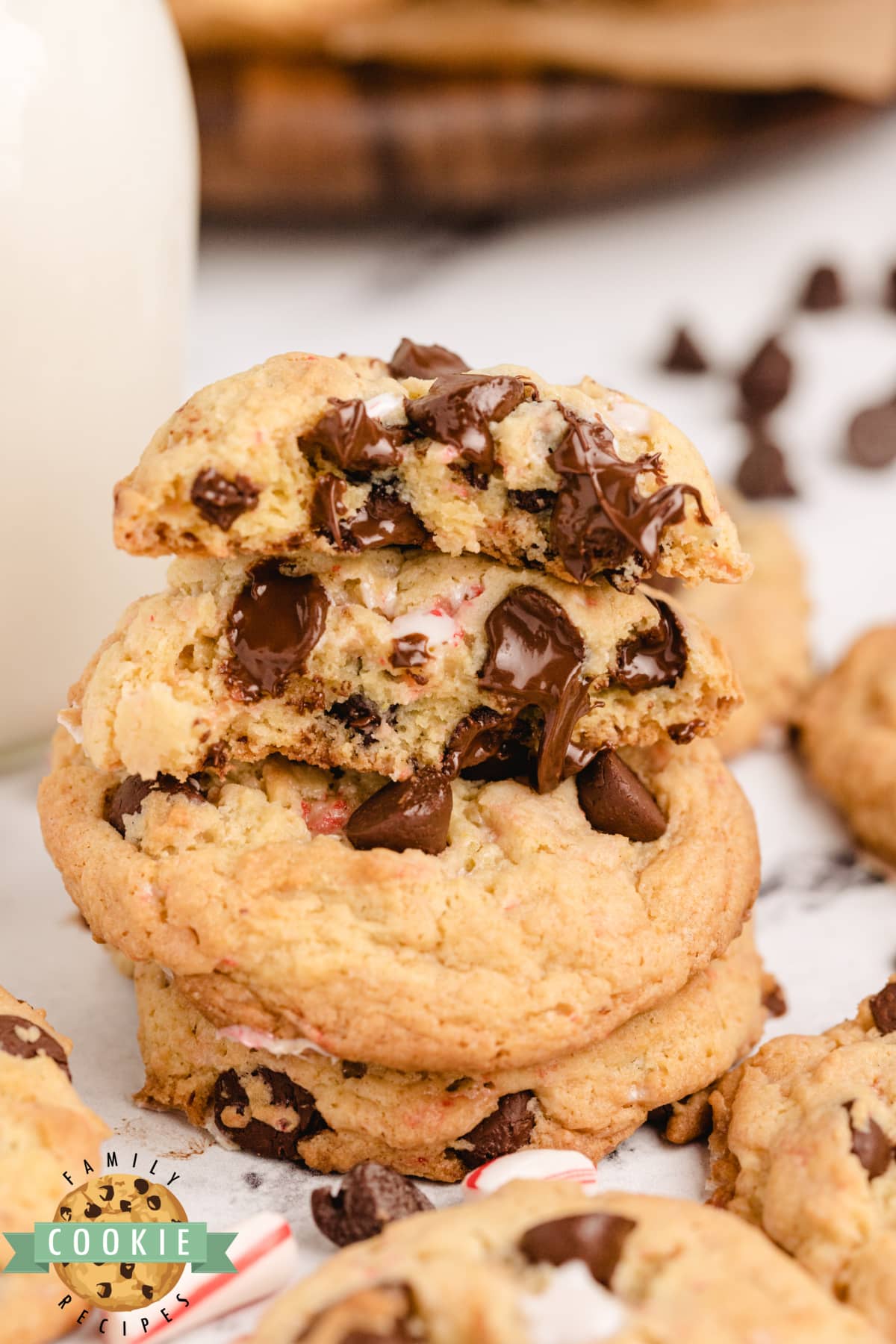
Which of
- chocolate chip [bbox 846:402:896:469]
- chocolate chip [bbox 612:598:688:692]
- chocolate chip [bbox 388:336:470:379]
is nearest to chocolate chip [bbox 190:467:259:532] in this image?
chocolate chip [bbox 388:336:470:379]

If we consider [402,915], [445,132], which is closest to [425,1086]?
[402,915]

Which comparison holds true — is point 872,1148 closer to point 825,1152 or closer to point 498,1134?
point 825,1152

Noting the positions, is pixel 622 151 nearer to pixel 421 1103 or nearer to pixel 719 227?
pixel 719 227

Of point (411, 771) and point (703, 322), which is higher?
point (703, 322)

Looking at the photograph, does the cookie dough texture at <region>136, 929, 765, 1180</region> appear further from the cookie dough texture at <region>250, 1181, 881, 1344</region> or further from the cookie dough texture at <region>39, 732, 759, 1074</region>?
the cookie dough texture at <region>250, 1181, 881, 1344</region>

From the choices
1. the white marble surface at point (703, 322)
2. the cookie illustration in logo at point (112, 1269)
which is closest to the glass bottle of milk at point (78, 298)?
the white marble surface at point (703, 322)

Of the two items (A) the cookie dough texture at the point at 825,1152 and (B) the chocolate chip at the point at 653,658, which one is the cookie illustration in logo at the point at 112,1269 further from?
(B) the chocolate chip at the point at 653,658

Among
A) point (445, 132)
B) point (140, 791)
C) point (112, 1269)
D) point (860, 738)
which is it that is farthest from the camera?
point (445, 132)
